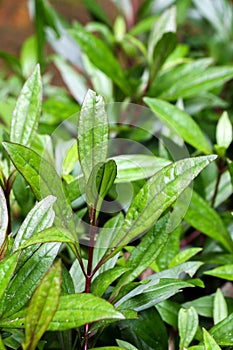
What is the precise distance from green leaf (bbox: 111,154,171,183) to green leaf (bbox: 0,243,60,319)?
18cm

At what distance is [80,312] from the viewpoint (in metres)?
0.47

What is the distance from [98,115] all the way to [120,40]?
69 cm

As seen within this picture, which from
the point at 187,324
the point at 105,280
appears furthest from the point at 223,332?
the point at 105,280

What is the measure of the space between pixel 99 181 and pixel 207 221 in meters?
0.27

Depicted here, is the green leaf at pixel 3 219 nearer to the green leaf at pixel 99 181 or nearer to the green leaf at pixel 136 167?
the green leaf at pixel 99 181

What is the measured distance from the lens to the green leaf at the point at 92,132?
0.55 meters

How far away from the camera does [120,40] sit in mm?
1204

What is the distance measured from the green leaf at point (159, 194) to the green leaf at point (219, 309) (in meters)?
0.18

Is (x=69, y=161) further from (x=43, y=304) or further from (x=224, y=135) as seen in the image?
(x=43, y=304)

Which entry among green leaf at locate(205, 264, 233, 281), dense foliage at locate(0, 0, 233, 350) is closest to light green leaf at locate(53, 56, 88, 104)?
dense foliage at locate(0, 0, 233, 350)

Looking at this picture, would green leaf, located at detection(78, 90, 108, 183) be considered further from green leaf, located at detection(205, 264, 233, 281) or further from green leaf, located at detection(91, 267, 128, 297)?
green leaf, located at detection(205, 264, 233, 281)

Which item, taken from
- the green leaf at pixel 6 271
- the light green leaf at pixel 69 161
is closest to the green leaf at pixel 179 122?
the light green leaf at pixel 69 161

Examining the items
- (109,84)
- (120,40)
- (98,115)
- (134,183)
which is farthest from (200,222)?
(120,40)

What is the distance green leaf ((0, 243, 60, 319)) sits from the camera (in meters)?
0.52
